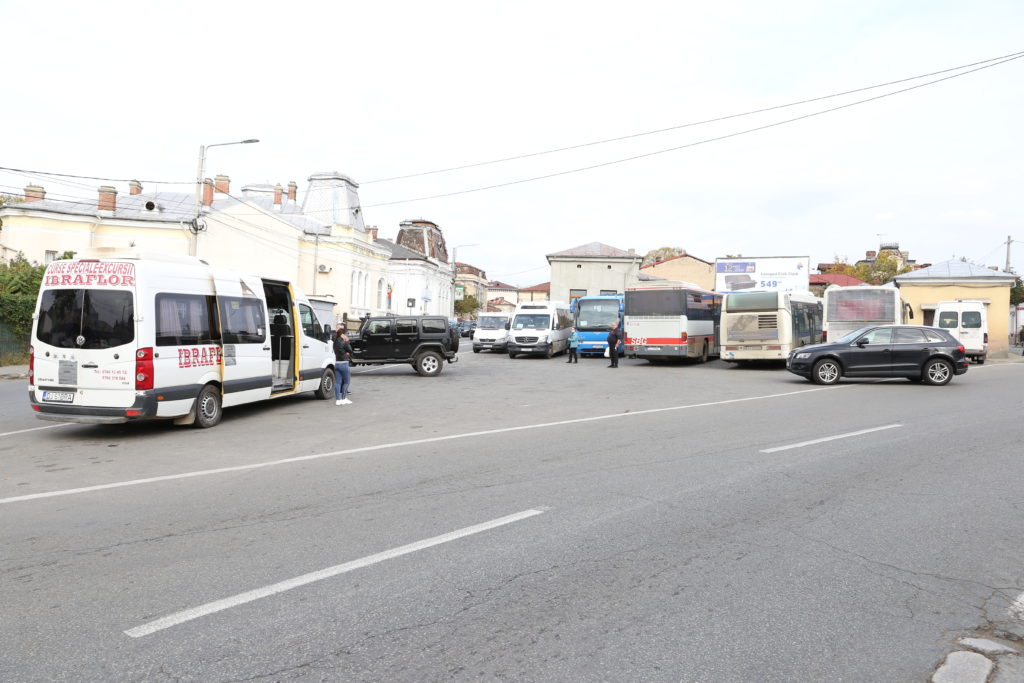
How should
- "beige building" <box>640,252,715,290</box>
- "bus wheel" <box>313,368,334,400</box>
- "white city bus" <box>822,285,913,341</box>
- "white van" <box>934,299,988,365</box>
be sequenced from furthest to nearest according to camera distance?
"beige building" <box>640,252,715,290</box> < "white van" <box>934,299,988,365</box> < "white city bus" <box>822,285,913,341</box> < "bus wheel" <box>313,368,334,400</box>

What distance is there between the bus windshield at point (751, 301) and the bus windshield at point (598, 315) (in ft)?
24.5

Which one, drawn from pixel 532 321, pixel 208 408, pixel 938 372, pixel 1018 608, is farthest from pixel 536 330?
pixel 1018 608

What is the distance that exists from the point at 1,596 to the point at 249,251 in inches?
2157

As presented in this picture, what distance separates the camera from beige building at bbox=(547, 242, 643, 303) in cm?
5984

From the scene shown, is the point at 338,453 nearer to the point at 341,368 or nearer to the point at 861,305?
the point at 341,368

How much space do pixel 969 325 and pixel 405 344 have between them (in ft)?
84.1

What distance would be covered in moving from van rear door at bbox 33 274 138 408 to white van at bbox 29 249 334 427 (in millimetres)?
14

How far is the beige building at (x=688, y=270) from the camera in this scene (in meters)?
69.6

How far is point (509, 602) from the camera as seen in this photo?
4215 millimetres

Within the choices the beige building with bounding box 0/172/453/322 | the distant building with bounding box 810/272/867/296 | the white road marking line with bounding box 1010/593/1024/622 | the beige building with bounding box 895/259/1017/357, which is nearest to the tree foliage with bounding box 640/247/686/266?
the distant building with bounding box 810/272/867/296

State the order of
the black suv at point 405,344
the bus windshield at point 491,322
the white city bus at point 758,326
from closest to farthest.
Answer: the black suv at point 405,344, the white city bus at point 758,326, the bus windshield at point 491,322

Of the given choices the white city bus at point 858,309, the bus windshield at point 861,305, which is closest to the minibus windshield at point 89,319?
the white city bus at point 858,309

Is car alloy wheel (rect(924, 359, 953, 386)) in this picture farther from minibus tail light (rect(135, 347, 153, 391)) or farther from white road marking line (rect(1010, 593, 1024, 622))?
minibus tail light (rect(135, 347, 153, 391))

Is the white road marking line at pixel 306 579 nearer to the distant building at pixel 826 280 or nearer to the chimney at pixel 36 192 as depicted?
the chimney at pixel 36 192
